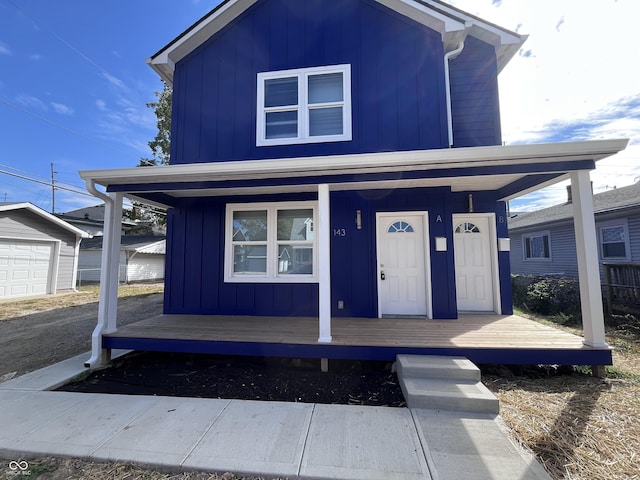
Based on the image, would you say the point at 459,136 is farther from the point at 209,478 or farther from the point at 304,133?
the point at 209,478

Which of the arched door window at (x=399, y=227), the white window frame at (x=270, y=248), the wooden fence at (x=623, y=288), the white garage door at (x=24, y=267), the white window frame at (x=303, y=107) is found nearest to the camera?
the white window frame at (x=303, y=107)

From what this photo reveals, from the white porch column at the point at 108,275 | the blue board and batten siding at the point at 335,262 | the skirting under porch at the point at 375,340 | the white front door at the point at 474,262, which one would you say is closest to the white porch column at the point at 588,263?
the skirting under porch at the point at 375,340

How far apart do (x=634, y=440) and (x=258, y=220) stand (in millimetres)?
5734

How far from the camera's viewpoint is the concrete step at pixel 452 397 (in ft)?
9.44

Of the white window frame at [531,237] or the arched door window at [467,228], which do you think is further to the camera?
the white window frame at [531,237]

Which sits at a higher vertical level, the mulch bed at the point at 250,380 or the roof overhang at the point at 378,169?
the roof overhang at the point at 378,169

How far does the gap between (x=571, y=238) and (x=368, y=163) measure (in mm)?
10988

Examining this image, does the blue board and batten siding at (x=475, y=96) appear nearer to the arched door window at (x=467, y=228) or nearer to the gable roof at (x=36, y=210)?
the arched door window at (x=467, y=228)

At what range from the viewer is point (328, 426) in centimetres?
271

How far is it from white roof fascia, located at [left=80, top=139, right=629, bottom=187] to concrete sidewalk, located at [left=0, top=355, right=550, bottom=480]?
9.69 ft

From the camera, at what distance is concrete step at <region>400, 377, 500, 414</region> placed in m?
2.88

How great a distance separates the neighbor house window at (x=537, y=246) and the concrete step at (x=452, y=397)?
11538 millimetres

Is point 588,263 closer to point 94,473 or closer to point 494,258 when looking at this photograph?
point 494,258

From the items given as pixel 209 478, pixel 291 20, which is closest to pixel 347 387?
pixel 209 478
